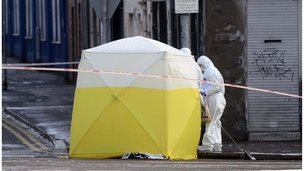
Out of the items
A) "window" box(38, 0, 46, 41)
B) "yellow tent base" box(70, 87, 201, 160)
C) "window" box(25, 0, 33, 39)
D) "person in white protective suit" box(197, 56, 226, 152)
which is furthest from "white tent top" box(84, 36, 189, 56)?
"window" box(25, 0, 33, 39)

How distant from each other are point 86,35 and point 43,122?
30.9ft

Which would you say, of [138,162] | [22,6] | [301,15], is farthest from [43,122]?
[22,6]

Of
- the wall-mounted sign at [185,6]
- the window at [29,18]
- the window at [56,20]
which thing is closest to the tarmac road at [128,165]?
the wall-mounted sign at [185,6]

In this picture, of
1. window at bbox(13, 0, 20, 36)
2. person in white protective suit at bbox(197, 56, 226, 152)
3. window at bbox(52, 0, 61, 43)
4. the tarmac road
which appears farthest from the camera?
window at bbox(13, 0, 20, 36)

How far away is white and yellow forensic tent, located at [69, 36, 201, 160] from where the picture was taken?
49.8 feet

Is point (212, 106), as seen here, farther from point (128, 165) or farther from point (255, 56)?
point (128, 165)

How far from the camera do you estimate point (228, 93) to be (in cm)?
1906

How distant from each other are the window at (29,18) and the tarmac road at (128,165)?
2685 centimetres

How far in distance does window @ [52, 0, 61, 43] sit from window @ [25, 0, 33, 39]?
13.6ft

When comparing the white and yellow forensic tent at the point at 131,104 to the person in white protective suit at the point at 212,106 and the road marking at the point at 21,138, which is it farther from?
the road marking at the point at 21,138

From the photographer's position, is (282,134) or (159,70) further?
(282,134)

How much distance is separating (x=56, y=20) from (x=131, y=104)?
22.5 m

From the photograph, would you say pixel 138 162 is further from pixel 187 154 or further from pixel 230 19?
pixel 230 19

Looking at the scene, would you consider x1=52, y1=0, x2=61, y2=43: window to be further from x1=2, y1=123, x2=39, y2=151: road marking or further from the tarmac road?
the tarmac road
